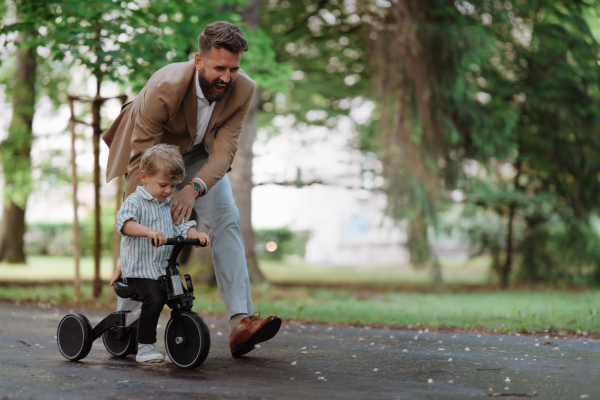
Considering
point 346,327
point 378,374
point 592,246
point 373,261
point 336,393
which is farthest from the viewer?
point 373,261

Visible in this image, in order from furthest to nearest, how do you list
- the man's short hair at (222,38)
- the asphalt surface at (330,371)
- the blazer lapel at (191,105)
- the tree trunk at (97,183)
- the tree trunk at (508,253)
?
the tree trunk at (508,253)
the tree trunk at (97,183)
the blazer lapel at (191,105)
the man's short hair at (222,38)
the asphalt surface at (330,371)

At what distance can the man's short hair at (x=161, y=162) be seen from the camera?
10.6ft

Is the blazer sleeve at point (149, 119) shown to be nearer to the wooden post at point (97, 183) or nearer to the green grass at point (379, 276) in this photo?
the wooden post at point (97, 183)

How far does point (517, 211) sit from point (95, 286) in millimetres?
8757

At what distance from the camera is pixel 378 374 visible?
10.4ft

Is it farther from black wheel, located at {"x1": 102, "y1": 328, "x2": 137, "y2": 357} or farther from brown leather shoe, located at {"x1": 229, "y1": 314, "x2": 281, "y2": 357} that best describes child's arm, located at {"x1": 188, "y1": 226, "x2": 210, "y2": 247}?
black wheel, located at {"x1": 102, "y1": 328, "x2": 137, "y2": 357}

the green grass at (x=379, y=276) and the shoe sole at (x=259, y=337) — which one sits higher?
the shoe sole at (x=259, y=337)

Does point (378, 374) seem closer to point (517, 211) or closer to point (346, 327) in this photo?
point (346, 327)

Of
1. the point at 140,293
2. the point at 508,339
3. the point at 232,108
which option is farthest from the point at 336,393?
the point at 508,339

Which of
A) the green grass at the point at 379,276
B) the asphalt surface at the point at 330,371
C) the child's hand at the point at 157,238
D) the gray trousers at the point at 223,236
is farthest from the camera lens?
the green grass at the point at 379,276

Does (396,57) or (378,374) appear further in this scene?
(396,57)

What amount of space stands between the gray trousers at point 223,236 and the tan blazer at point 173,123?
0.55 feet

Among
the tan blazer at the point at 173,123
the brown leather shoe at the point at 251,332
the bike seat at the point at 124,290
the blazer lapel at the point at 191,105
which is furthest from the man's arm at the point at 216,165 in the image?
the brown leather shoe at the point at 251,332

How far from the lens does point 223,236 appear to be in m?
3.78
